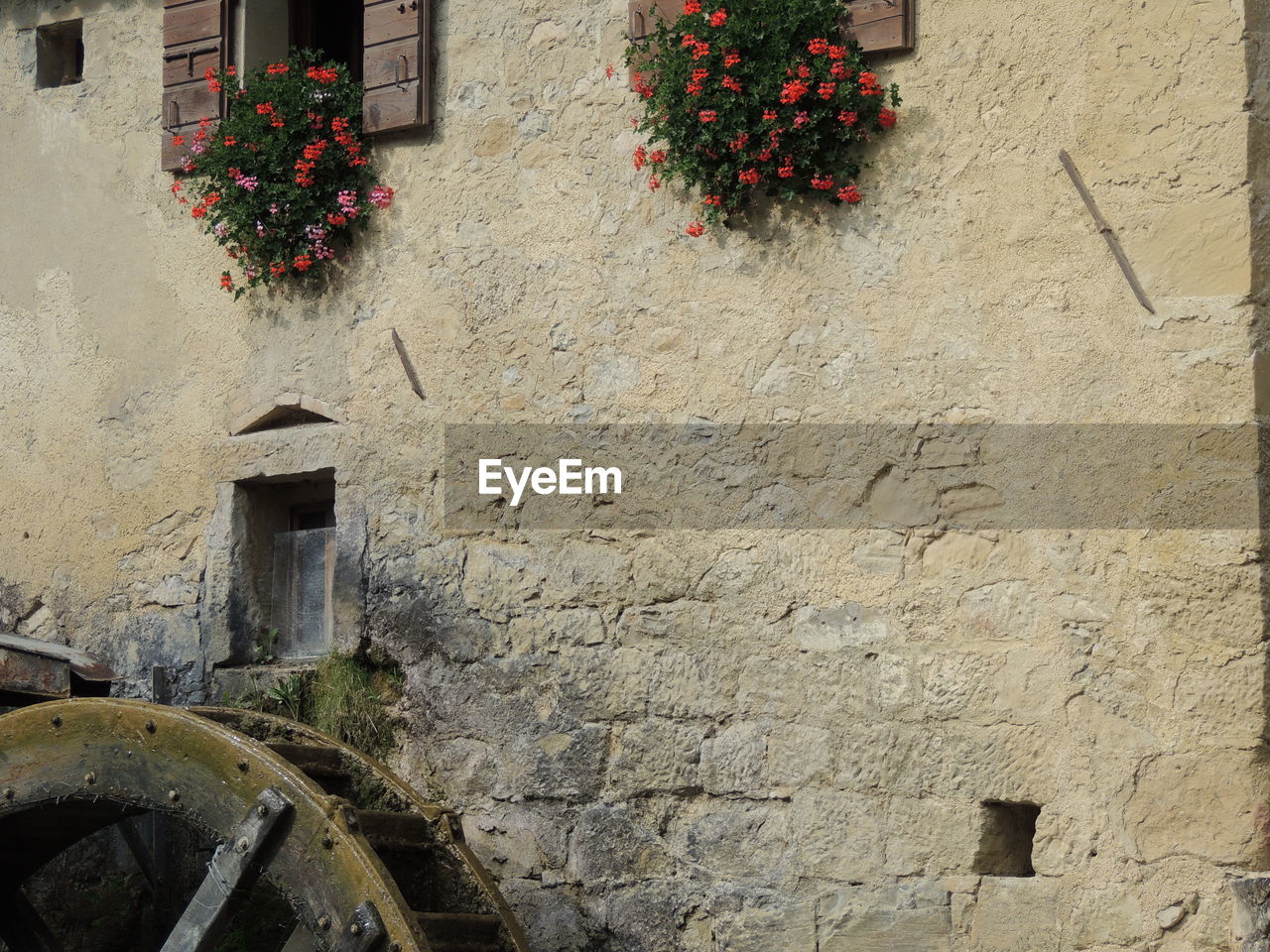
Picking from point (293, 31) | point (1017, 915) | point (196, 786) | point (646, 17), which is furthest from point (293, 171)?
point (1017, 915)

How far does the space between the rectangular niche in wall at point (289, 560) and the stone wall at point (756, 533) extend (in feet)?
0.38

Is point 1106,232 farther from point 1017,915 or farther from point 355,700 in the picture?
point 355,700

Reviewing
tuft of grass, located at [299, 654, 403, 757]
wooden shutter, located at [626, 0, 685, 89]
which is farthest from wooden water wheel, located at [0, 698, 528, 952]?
wooden shutter, located at [626, 0, 685, 89]

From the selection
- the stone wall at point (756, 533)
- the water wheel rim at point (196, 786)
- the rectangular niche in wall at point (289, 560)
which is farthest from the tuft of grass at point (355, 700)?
the water wheel rim at point (196, 786)

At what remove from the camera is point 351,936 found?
14.8 ft

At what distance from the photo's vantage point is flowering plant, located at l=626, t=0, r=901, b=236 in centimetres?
493

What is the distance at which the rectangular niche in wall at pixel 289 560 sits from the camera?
19.5 feet

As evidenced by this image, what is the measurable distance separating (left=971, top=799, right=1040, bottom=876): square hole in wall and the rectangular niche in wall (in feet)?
7.86

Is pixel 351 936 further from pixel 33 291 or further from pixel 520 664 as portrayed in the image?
pixel 33 291

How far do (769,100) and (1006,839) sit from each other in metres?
2.14

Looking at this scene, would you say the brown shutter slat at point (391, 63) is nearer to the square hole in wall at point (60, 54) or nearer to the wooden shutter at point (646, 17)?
the wooden shutter at point (646, 17)

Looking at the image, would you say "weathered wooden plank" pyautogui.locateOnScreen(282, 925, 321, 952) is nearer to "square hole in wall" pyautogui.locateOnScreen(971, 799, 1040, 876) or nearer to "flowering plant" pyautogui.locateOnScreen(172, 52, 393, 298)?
"square hole in wall" pyautogui.locateOnScreen(971, 799, 1040, 876)

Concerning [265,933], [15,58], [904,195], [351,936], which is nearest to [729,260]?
[904,195]

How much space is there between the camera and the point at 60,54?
6648 mm
